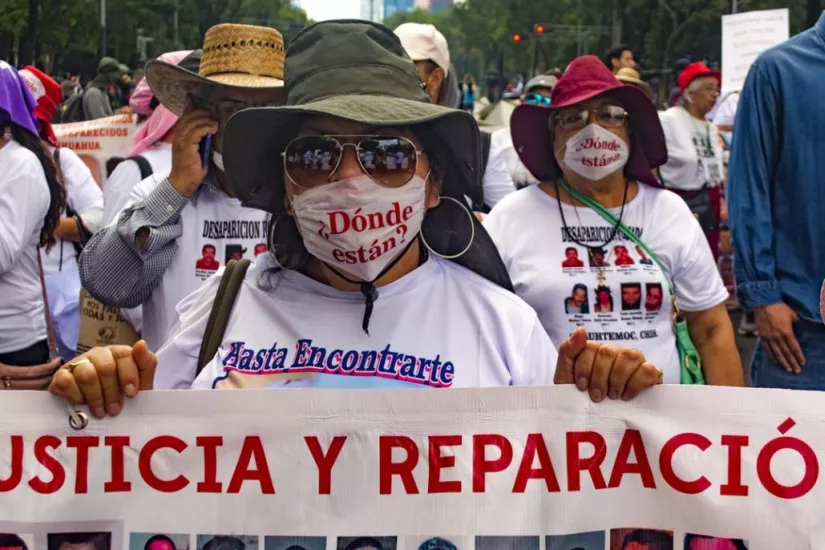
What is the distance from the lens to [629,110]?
14.4ft

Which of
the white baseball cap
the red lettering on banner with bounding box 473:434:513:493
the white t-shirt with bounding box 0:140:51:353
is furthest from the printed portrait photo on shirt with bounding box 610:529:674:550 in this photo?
the white baseball cap

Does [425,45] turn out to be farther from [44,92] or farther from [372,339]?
[372,339]

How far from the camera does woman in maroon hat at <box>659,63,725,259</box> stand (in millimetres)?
9055

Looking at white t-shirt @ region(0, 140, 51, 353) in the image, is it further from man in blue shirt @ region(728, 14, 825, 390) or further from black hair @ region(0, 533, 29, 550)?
man in blue shirt @ region(728, 14, 825, 390)

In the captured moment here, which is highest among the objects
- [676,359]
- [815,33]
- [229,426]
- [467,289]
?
[815,33]

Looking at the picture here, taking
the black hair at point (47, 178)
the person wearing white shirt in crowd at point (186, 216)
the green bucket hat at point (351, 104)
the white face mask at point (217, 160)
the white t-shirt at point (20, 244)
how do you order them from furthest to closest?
1. the black hair at point (47, 178)
2. the white t-shirt at point (20, 244)
3. the white face mask at point (217, 160)
4. the person wearing white shirt in crowd at point (186, 216)
5. the green bucket hat at point (351, 104)

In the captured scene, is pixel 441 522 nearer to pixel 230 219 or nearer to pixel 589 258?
pixel 230 219

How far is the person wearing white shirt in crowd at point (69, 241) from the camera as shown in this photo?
17.3 ft

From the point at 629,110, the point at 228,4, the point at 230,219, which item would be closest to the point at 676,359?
the point at 629,110

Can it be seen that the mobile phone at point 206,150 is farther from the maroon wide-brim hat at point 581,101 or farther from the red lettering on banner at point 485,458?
the red lettering on banner at point 485,458

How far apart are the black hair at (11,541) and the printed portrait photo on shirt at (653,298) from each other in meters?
2.44

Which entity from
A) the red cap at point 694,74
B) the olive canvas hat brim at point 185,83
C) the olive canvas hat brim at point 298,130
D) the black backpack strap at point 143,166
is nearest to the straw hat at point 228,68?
the olive canvas hat brim at point 185,83

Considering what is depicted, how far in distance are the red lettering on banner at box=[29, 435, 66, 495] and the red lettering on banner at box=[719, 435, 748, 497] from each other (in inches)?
49.9

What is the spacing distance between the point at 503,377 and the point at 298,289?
1.58 ft
